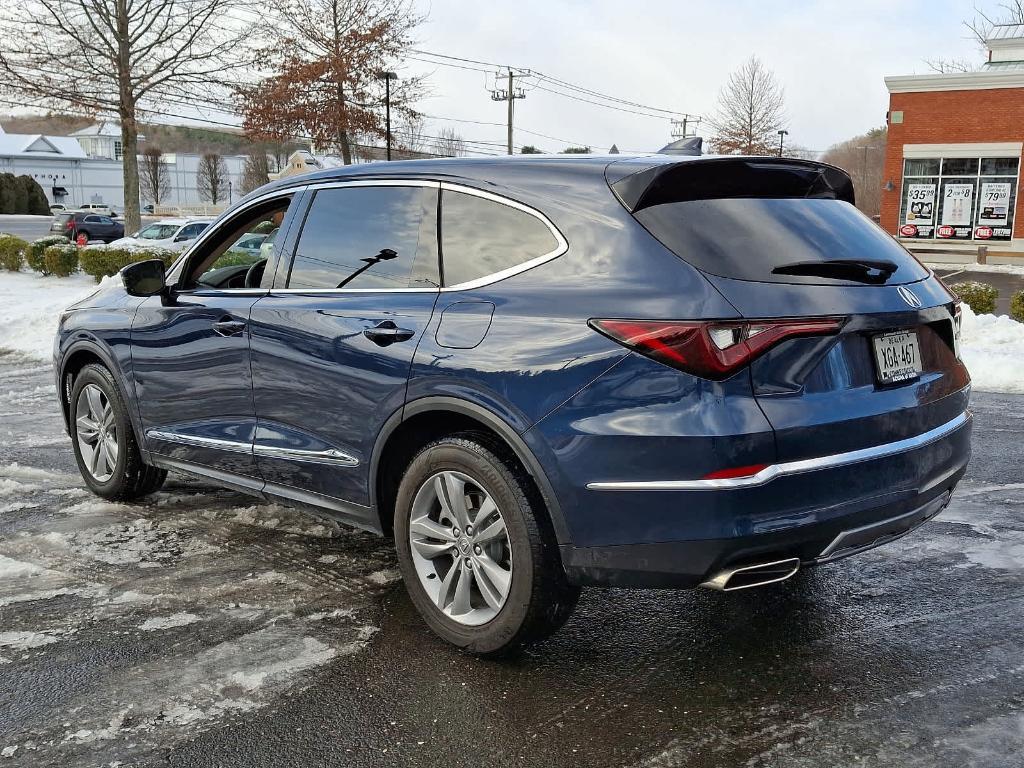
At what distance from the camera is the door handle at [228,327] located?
14.4 feet

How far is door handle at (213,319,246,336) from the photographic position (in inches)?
172

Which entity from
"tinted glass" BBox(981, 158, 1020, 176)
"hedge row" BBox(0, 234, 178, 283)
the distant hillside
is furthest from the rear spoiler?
the distant hillside

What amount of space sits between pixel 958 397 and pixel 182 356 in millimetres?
3445

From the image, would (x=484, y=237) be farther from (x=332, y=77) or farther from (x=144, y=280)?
(x=332, y=77)

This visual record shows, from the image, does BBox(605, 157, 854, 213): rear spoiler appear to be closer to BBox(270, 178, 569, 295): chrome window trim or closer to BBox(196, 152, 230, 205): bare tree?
BBox(270, 178, 569, 295): chrome window trim

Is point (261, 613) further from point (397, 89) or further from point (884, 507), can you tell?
point (397, 89)

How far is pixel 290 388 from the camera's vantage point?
4.11 meters

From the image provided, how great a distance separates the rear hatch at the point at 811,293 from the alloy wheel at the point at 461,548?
1046 mm

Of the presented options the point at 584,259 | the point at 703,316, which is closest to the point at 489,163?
the point at 584,259

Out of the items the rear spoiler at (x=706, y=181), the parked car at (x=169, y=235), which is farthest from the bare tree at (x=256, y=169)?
the rear spoiler at (x=706, y=181)

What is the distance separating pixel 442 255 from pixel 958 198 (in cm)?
3584

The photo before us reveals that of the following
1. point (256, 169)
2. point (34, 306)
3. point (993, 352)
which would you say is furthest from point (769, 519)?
point (256, 169)

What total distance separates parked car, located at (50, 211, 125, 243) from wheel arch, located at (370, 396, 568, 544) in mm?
46122

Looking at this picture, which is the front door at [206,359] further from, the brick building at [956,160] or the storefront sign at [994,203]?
the storefront sign at [994,203]
